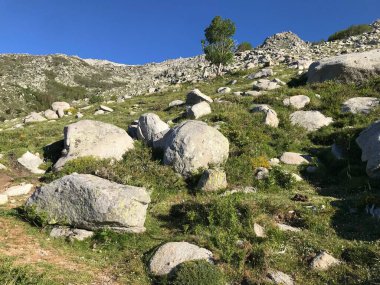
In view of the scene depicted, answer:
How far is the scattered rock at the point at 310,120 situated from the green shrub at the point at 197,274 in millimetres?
15231

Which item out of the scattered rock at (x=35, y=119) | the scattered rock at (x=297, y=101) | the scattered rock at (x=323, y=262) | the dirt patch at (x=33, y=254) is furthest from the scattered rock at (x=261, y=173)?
the scattered rock at (x=35, y=119)

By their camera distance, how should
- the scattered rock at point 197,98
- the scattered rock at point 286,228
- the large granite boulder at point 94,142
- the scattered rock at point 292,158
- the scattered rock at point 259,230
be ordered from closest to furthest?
the scattered rock at point 259,230 < the scattered rock at point 286,228 < the scattered rock at point 292,158 < the large granite boulder at point 94,142 < the scattered rock at point 197,98

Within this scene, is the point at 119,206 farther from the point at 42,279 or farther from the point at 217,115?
the point at 217,115

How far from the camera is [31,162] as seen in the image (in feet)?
65.3

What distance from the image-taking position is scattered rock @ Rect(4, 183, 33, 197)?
52.5 ft

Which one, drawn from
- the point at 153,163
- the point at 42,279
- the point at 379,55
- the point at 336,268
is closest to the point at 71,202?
the point at 42,279

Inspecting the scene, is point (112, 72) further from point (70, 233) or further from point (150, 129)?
point (70, 233)

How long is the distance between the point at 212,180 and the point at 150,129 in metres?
6.45

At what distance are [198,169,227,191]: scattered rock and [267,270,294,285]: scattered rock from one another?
6.00 metres

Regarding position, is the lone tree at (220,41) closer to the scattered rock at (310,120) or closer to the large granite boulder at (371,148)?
Result: the scattered rock at (310,120)

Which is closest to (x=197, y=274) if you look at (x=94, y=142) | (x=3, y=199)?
(x=3, y=199)

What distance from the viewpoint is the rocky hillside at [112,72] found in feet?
165

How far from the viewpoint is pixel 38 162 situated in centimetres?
2011

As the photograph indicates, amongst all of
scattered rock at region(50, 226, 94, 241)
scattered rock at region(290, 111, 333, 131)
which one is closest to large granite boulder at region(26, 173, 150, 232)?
scattered rock at region(50, 226, 94, 241)
